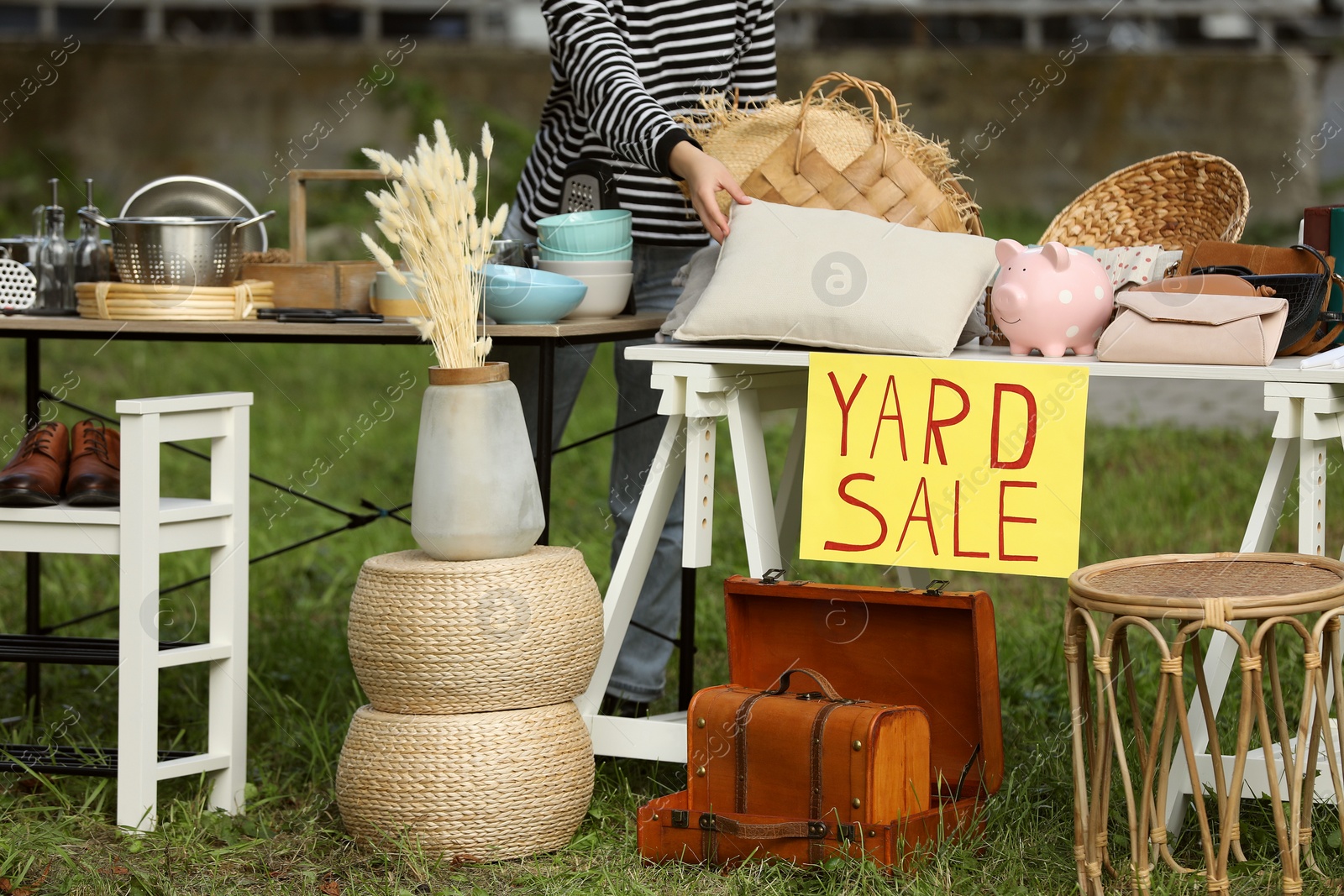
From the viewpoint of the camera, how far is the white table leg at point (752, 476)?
268 centimetres

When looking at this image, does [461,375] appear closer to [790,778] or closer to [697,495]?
[697,495]

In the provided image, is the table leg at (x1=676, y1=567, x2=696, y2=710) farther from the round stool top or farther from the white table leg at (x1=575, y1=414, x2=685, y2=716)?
the round stool top

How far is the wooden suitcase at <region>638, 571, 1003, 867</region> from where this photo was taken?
2418 millimetres

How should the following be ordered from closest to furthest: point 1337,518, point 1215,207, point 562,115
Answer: point 1215,207 < point 562,115 < point 1337,518

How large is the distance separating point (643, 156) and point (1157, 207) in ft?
3.37

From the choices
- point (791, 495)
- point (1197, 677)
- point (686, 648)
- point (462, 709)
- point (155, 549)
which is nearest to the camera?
point (1197, 677)

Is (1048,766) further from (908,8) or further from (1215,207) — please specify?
(908,8)

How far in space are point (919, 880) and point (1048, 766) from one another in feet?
2.12

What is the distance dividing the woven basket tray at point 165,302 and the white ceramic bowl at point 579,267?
0.59 metres

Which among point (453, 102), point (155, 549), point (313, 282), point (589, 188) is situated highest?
point (453, 102)

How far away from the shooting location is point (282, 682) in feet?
11.8

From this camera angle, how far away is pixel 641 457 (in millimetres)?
3373

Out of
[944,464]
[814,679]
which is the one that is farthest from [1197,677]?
[814,679]

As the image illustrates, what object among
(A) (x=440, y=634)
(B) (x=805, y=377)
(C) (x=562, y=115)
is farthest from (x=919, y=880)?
(C) (x=562, y=115)
